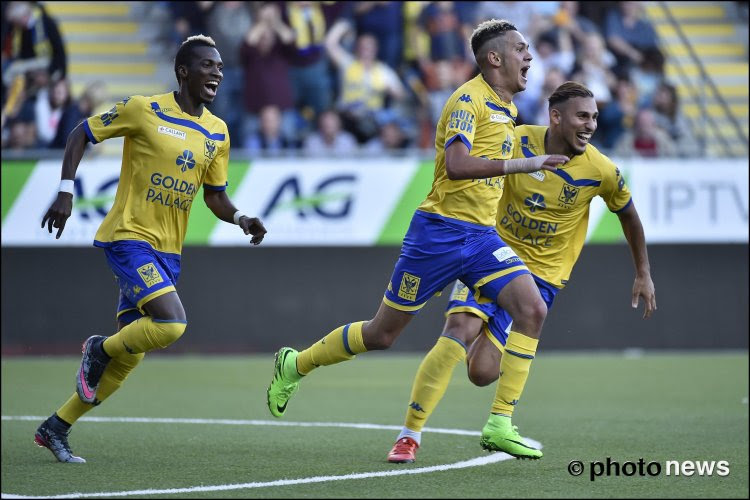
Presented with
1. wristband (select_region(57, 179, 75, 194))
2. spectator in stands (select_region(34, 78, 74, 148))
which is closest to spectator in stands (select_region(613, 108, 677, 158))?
spectator in stands (select_region(34, 78, 74, 148))

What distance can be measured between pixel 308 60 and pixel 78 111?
2829mm

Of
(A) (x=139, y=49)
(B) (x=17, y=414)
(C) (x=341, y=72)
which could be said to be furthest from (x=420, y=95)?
(B) (x=17, y=414)

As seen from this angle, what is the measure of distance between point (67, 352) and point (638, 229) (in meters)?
8.80

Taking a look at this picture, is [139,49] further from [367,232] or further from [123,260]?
[123,260]

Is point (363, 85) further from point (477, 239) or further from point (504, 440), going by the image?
point (504, 440)

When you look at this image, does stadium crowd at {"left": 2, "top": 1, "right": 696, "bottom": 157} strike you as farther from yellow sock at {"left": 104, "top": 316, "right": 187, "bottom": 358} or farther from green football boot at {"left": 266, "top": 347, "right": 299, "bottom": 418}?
yellow sock at {"left": 104, "top": 316, "right": 187, "bottom": 358}

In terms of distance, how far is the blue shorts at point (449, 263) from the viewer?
22.6ft

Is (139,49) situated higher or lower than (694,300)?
higher

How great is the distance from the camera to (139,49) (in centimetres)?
1664

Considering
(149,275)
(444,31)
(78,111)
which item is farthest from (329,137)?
(149,275)

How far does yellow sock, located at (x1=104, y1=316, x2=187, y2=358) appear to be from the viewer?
691cm

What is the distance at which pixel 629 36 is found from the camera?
16.7 meters

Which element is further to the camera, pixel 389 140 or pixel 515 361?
pixel 389 140

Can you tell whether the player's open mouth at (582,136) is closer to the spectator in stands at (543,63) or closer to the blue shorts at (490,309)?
the blue shorts at (490,309)
